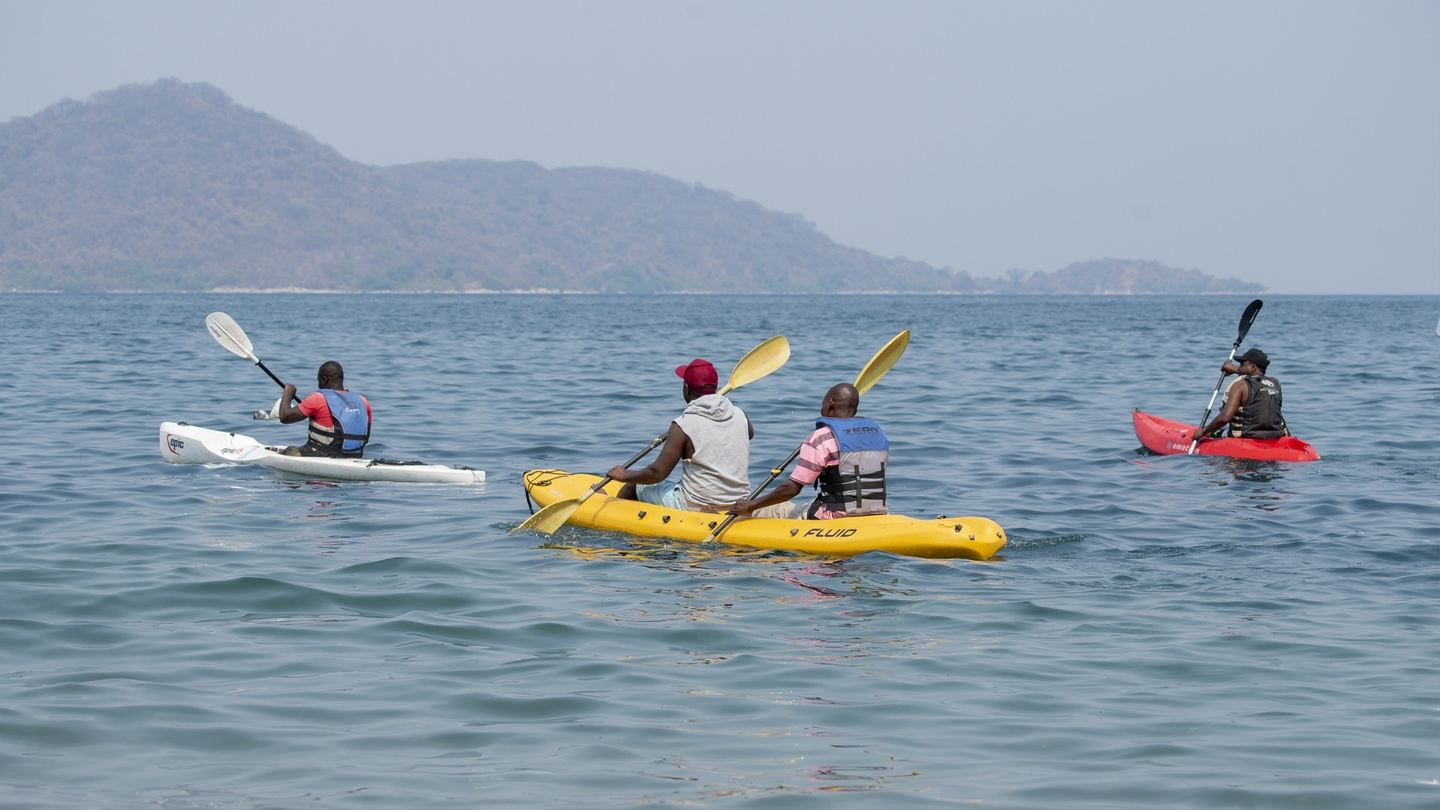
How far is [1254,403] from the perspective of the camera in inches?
662

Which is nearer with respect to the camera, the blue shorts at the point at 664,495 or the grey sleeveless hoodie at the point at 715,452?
the grey sleeveless hoodie at the point at 715,452

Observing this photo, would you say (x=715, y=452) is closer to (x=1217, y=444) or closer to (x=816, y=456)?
(x=816, y=456)

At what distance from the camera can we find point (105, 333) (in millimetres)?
53531

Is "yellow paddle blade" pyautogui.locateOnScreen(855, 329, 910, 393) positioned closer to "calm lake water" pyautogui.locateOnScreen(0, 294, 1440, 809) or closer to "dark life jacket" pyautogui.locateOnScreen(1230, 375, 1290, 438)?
"calm lake water" pyautogui.locateOnScreen(0, 294, 1440, 809)

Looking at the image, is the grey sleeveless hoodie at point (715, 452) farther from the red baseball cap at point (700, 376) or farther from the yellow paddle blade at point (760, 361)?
the yellow paddle blade at point (760, 361)

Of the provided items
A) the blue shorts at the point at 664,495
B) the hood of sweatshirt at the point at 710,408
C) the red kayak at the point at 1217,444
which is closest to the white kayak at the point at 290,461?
the blue shorts at the point at 664,495

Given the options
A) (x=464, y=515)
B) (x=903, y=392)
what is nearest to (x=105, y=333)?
(x=903, y=392)

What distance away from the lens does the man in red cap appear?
36.1ft

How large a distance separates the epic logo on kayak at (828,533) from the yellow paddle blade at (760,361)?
231cm

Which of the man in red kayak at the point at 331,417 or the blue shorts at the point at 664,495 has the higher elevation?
the man in red kayak at the point at 331,417

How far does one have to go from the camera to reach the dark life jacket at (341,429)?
1481cm

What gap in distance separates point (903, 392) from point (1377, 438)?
9.69m

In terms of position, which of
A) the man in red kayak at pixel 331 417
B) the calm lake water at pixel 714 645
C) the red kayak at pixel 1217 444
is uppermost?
the man in red kayak at pixel 331 417

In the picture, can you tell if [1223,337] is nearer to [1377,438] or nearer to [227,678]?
[1377,438]
